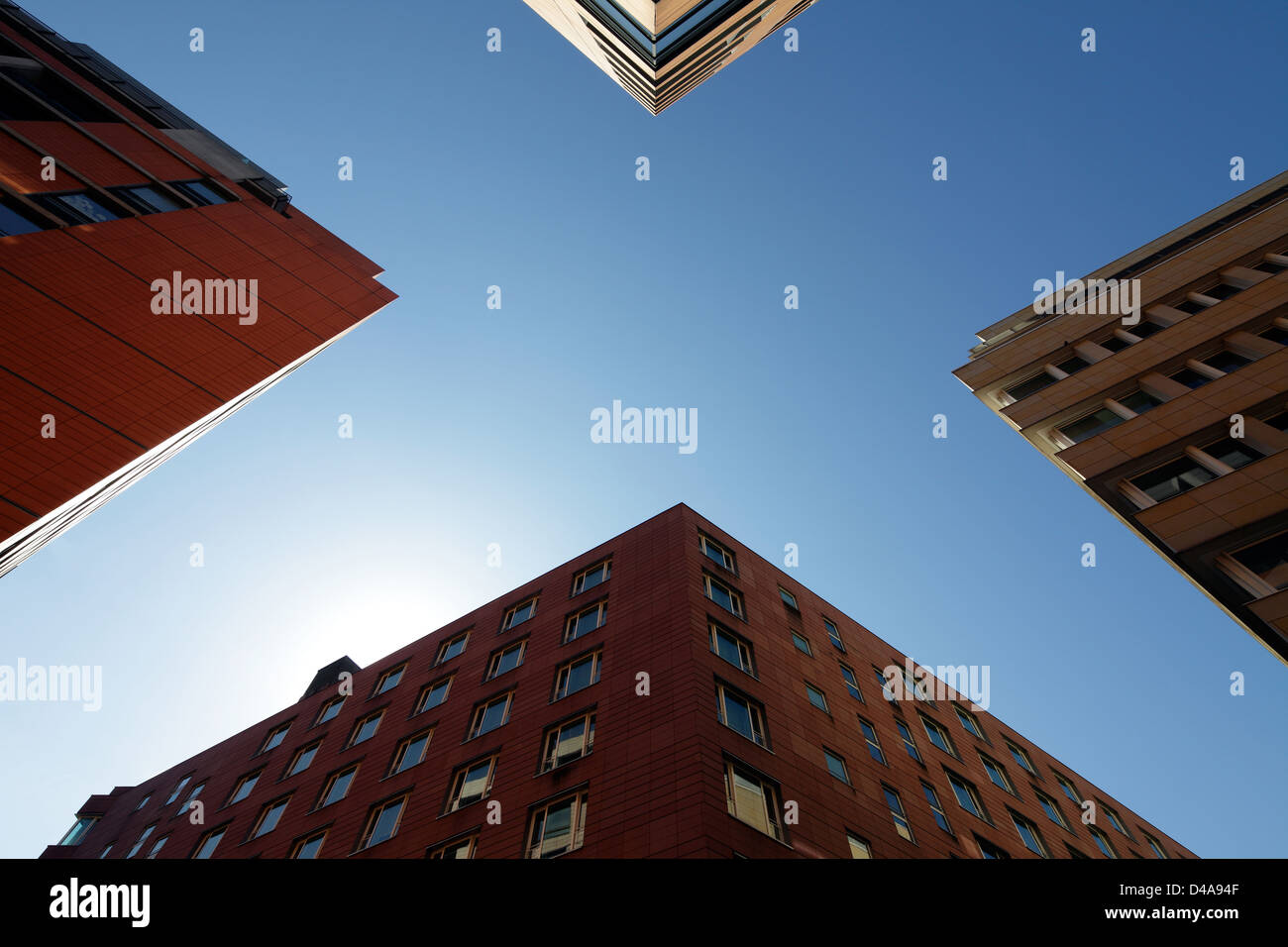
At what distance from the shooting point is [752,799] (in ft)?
58.6

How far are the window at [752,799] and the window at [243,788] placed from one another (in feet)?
84.7

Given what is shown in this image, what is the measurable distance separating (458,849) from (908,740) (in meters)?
17.4

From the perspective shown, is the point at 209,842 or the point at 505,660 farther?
the point at 209,842

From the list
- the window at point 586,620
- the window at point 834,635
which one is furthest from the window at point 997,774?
the window at point 586,620

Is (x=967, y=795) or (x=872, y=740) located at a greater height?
(x=872, y=740)

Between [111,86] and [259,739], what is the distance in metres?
33.5

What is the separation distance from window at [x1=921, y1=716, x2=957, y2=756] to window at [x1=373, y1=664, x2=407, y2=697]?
2421 centimetres

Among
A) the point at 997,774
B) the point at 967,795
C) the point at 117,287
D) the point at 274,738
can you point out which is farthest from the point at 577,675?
the point at 274,738

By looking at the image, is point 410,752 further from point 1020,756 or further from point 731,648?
point 1020,756

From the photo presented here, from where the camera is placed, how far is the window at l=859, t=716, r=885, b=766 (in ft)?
80.1

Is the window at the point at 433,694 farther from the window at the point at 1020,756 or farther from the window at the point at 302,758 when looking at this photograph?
the window at the point at 1020,756
